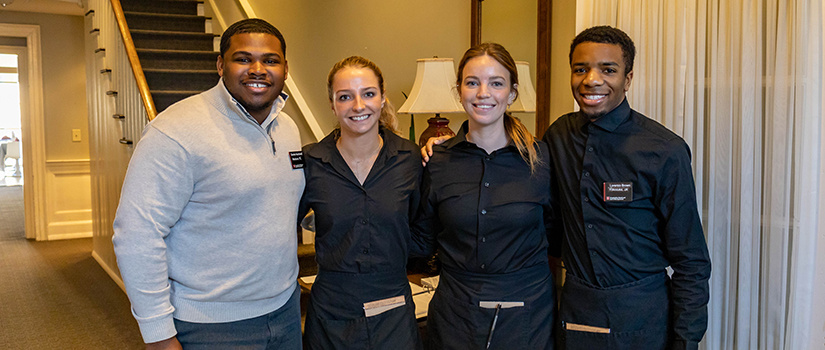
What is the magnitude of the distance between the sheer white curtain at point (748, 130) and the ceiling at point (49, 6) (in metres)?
6.35

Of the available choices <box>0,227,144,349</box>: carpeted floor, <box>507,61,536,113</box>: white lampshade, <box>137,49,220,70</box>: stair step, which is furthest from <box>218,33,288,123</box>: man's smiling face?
<box>137,49,220,70</box>: stair step

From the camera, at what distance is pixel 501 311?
68.4 inches

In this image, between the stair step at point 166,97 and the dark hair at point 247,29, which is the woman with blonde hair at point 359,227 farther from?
the stair step at point 166,97

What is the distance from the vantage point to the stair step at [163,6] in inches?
230

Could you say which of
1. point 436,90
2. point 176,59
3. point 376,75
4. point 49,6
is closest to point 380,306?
point 376,75

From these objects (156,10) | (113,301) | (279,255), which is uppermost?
(156,10)

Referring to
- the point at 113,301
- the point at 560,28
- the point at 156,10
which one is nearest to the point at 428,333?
the point at 560,28

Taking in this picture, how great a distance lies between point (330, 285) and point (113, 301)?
3542 millimetres

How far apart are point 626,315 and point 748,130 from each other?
0.72 metres

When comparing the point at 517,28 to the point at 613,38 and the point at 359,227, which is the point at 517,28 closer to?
the point at 613,38

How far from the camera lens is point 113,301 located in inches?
180

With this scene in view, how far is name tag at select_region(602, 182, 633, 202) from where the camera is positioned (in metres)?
1.64

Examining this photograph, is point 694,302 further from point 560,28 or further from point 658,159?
point 560,28

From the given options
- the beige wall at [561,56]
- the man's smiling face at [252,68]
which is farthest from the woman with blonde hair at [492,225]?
the beige wall at [561,56]
